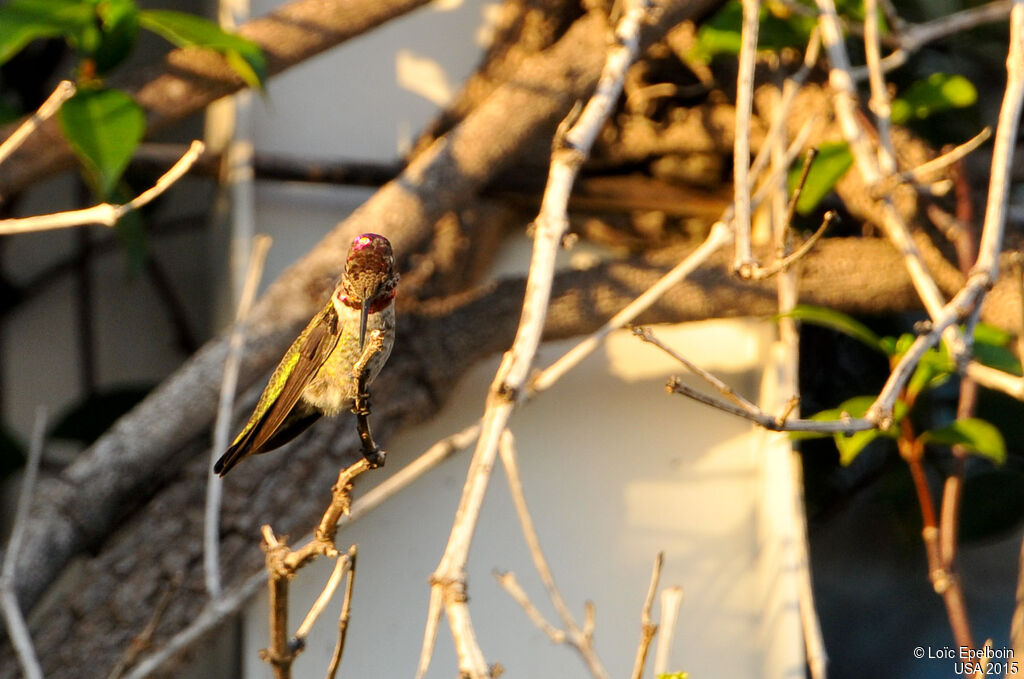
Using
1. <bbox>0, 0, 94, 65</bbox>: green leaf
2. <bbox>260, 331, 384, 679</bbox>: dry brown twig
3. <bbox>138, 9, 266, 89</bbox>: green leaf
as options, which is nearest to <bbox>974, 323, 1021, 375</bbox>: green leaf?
<bbox>260, 331, 384, 679</bbox>: dry brown twig

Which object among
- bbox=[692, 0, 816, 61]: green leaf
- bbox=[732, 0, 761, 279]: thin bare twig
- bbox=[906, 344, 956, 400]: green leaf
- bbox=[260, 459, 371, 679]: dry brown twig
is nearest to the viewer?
bbox=[260, 459, 371, 679]: dry brown twig

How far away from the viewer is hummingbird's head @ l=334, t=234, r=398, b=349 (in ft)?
2.98

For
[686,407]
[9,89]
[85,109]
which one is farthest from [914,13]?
[9,89]

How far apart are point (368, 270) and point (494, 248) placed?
4.73 ft

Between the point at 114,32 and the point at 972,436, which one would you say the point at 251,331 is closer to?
the point at 114,32

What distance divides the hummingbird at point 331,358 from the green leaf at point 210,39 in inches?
28.8

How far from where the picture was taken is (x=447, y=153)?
2.05m

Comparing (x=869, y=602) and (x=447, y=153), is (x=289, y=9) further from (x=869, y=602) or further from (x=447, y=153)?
(x=869, y=602)

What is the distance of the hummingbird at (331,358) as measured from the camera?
95cm

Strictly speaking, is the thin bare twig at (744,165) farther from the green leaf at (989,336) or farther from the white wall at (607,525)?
the white wall at (607,525)

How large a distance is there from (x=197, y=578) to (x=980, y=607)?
1923 mm

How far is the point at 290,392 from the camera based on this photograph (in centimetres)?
111

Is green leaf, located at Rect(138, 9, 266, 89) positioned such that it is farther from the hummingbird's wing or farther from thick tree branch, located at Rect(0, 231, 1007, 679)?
the hummingbird's wing

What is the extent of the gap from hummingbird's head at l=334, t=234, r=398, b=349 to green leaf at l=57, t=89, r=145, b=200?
810 millimetres
